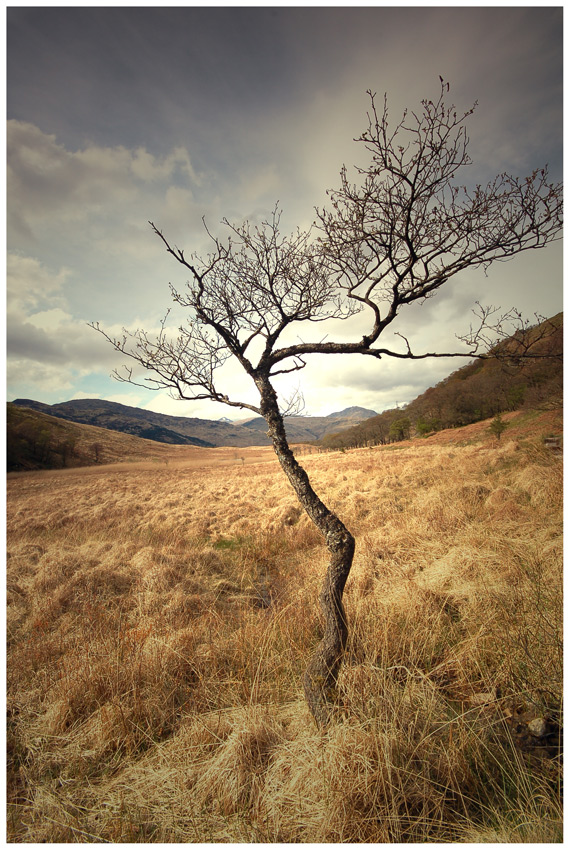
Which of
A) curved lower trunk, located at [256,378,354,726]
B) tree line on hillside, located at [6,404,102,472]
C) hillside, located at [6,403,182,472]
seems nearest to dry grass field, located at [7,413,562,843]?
curved lower trunk, located at [256,378,354,726]

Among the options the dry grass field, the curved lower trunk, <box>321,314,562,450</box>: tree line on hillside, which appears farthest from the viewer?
<box>321,314,562,450</box>: tree line on hillside

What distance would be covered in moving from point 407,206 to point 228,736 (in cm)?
577

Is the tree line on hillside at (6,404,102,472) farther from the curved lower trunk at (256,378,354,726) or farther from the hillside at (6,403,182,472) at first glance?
the curved lower trunk at (256,378,354,726)

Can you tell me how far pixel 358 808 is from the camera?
7.25 ft

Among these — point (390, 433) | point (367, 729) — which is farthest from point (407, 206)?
point (390, 433)

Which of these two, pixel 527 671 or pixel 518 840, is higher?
pixel 527 671

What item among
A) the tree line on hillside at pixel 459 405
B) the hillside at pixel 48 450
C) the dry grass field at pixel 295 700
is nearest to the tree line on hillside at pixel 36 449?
the hillside at pixel 48 450

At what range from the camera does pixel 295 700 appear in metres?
3.43

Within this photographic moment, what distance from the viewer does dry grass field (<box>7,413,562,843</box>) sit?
2.23 meters

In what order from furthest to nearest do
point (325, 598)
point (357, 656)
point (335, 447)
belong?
point (335, 447) < point (357, 656) < point (325, 598)

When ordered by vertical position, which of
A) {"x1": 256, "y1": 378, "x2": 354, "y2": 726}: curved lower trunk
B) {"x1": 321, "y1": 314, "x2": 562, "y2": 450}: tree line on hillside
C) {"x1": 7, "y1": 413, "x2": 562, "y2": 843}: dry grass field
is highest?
{"x1": 321, "y1": 314, "x2": 562, "y2": 450}: tree line on hillside

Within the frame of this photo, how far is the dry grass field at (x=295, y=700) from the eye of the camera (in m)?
2.23

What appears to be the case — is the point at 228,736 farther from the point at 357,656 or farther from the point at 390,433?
the point at 390,433

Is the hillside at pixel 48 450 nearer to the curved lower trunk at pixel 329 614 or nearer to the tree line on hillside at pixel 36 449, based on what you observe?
the tree line on hillside at pixel 36 449
